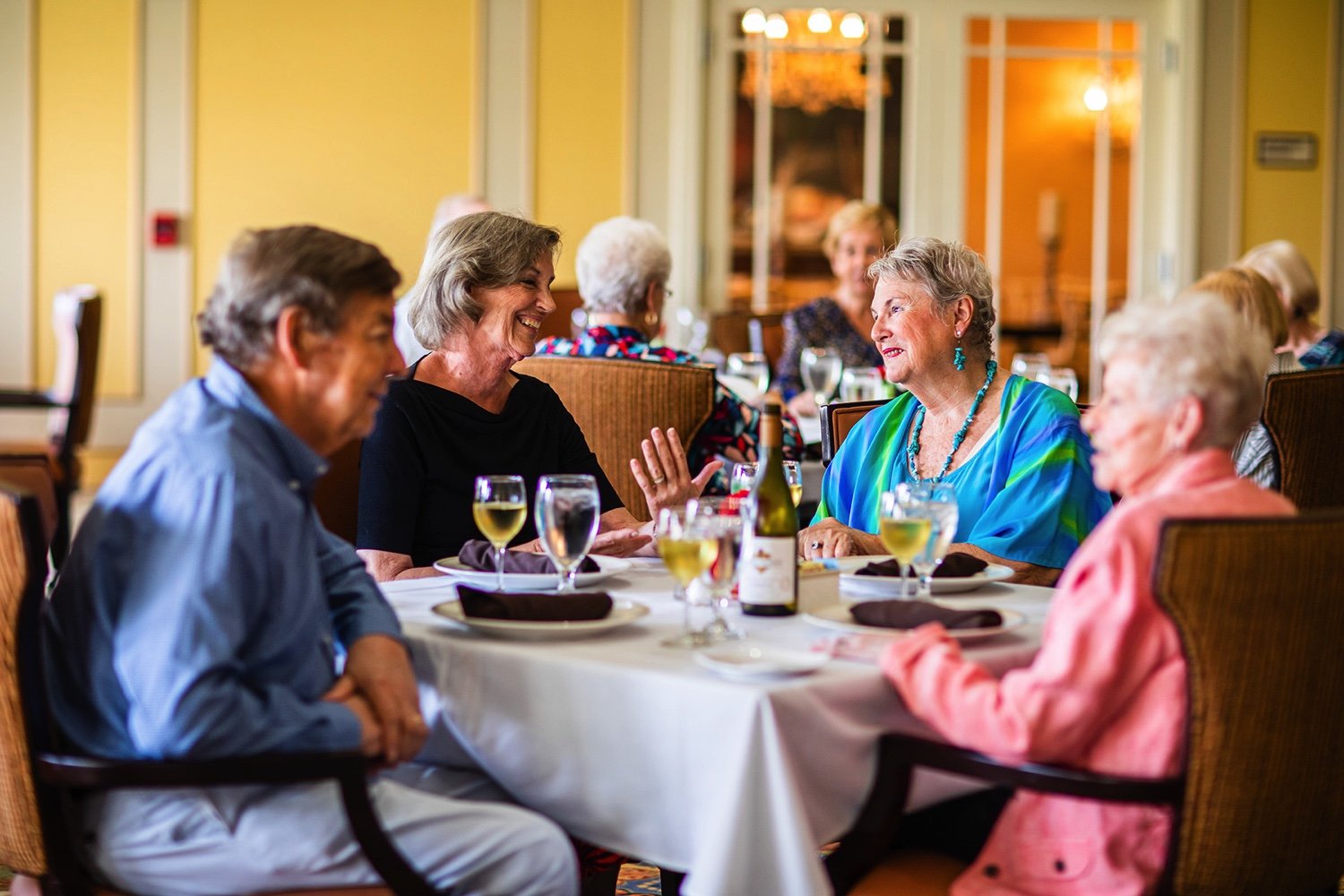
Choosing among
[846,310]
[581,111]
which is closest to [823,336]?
[846,310]

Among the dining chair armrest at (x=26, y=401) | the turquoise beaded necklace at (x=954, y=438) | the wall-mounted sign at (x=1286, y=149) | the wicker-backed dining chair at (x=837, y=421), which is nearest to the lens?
the turquoise beaded necklace at (x=954, y=438)

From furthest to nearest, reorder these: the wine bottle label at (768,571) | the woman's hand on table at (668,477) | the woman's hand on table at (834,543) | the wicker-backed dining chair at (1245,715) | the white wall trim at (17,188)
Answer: the white wall trim at (17,188)
the woman's hand on table at (668,477)
the woman's hand on table at (834,543)
the wine bottle label at (768,571)
the wicker-backed dining chair at (1245,715)

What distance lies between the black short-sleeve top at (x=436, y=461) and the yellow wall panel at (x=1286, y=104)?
5.88 meters

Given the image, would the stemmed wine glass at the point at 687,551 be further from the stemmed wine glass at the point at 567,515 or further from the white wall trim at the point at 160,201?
the white wall trim at the point at 160,201

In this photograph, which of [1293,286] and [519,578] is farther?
[1293,286]

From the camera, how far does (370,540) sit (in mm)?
2434

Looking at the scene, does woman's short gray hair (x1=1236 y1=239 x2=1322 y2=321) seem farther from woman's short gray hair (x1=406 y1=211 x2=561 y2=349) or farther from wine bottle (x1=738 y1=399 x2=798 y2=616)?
wine bottle (x1=738 y1=399 x2=798 y2=616)

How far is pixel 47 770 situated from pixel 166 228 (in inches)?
232

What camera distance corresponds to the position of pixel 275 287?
5.35ft

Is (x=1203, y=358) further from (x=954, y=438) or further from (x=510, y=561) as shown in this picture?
(x=954, y=438)

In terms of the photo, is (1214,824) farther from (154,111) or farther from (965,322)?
(154,111)

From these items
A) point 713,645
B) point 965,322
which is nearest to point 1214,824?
point 713,645

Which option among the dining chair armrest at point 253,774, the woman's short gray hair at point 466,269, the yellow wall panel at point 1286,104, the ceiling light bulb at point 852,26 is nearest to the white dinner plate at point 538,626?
the dining chair armrest at point 253,774

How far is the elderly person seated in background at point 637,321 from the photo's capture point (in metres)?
3.58
